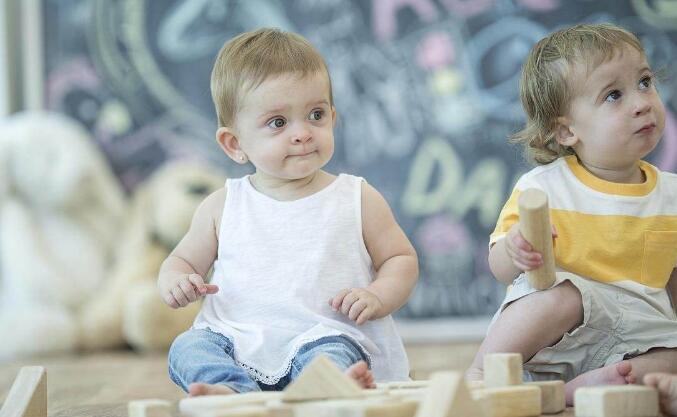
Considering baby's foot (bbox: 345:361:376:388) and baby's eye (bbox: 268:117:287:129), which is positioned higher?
baby's eye (bbox: 268:117:287:129)

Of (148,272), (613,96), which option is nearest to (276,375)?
(613,96)

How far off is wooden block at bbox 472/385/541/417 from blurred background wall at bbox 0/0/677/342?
1734 mm

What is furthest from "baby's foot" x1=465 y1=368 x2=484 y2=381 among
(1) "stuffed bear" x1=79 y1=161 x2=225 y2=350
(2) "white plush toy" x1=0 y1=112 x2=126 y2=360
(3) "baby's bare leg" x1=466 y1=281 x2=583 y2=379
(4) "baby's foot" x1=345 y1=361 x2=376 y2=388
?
(2) "white plush toy" x1=0 y1=112 x2=126 y2=360

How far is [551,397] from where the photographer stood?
1.23 metres

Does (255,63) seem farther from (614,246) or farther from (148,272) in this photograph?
(148,272)

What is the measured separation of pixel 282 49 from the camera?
4.78 feet

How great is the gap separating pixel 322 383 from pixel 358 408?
11cm

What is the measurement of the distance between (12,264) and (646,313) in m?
1.93

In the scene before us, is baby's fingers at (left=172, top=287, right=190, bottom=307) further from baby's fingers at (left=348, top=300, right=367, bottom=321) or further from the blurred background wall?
the blurred background wall

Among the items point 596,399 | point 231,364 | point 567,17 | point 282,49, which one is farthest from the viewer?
point 567,17

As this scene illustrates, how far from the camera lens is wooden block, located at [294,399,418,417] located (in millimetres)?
957

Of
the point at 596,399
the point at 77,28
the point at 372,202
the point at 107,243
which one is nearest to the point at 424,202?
the point at 107,243

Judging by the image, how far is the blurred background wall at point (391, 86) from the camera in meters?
2.90

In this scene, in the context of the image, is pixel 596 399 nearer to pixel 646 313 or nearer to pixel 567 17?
pixel 646 313
